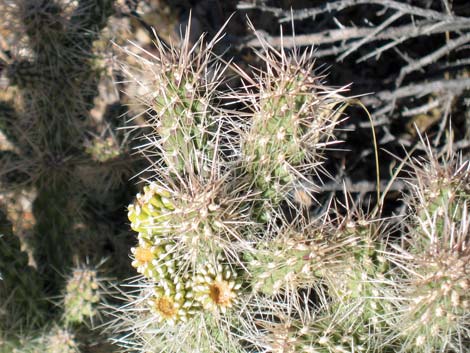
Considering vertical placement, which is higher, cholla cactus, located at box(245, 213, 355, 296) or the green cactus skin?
the green cactus skin

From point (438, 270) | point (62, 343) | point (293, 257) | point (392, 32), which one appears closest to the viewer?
point (438, 270)

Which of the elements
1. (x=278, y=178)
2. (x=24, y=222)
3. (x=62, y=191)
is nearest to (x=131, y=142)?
(x=62, y=191)

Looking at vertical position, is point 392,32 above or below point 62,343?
above

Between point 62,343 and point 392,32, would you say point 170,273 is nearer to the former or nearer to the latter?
point 62,343

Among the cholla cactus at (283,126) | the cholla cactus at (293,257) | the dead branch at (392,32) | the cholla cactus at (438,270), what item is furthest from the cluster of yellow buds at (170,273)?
the dead branch at (392,32)

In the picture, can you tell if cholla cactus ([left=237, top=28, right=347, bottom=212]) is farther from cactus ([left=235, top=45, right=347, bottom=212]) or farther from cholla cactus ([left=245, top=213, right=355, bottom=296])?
cholla cactus ([left=245, top=213, right=355, bottom=296])

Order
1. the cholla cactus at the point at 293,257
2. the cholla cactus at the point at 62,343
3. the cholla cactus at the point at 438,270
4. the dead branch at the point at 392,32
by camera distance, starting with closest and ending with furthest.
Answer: the cholla cactus at the point at 438,270, the cholla cactus at the point at 293,257, the cholla cactus at the point at 62,343, the dead branch at the point at 392,32

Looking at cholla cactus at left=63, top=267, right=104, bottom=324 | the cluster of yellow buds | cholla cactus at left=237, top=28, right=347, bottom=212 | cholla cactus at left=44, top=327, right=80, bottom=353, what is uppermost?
cholla cactus at left=237, top=28, right=347, bottom=212

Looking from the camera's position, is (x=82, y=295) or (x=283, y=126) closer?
(x=283, y=126)

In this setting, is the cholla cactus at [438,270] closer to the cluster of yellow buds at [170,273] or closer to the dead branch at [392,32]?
the cluster of yellow buds at [170,273]

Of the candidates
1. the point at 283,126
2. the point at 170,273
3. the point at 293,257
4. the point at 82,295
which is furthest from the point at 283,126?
the point at 82,295

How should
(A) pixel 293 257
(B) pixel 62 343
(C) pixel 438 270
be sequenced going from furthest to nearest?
(B) pixel 62 343
(A) pixel 293 257
(C) pixel 438 270

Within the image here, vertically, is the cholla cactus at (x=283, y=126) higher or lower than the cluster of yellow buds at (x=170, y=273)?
higher

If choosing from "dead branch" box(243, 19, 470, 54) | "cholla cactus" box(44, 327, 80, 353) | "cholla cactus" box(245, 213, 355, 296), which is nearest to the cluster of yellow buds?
"cholla cactus" box(245, 213, 355, 296)
